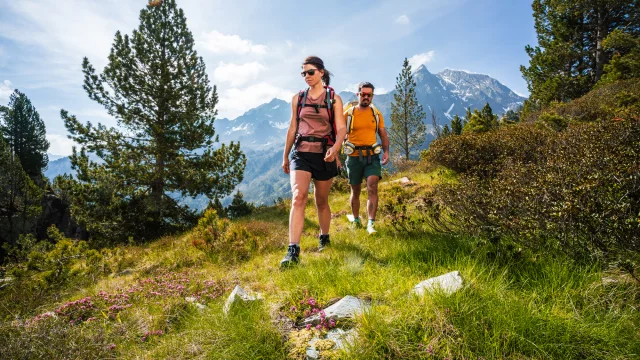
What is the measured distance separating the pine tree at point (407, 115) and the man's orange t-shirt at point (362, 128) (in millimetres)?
24859

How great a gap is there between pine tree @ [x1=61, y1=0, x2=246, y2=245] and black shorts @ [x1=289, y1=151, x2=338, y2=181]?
946 centimetres

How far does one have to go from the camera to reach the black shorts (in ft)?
12.4

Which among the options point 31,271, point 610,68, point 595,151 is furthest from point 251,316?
point 610,68

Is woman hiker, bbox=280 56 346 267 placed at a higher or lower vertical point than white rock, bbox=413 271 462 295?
higher

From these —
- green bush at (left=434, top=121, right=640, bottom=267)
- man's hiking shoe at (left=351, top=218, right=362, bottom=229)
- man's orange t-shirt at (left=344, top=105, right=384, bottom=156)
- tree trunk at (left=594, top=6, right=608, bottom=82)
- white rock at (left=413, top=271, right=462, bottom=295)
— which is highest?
tree trunk at (left=594, top=6, right=608, bottom=82)

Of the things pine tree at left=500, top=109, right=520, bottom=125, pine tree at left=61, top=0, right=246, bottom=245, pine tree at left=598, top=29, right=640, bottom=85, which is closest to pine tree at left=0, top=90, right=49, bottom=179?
pine tree at left=61, top=0, right=246, bottom=245

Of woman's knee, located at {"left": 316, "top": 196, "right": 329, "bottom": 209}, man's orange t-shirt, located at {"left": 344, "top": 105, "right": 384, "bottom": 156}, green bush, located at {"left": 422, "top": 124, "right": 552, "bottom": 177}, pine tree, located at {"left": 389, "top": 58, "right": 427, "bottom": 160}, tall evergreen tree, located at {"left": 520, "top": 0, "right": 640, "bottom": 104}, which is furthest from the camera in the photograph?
pine tree, located at {"left": 389, "top": 58, "right": 427, "bottom": 160}

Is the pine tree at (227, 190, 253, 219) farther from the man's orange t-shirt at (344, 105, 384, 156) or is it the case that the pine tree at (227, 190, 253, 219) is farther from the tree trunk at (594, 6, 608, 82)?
the tree trunk at (594, 6, 608, 82)

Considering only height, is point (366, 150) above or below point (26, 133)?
below

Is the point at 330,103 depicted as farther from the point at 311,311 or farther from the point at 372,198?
the point at 311,311

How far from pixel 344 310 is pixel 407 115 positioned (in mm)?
30804

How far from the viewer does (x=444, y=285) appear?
1.94 meters

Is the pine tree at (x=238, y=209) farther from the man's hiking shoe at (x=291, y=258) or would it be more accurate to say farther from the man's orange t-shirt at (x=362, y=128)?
the man's hiking shoe at (x=291, y=258)

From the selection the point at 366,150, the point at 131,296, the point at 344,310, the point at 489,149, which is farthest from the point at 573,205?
the point at 489,149
